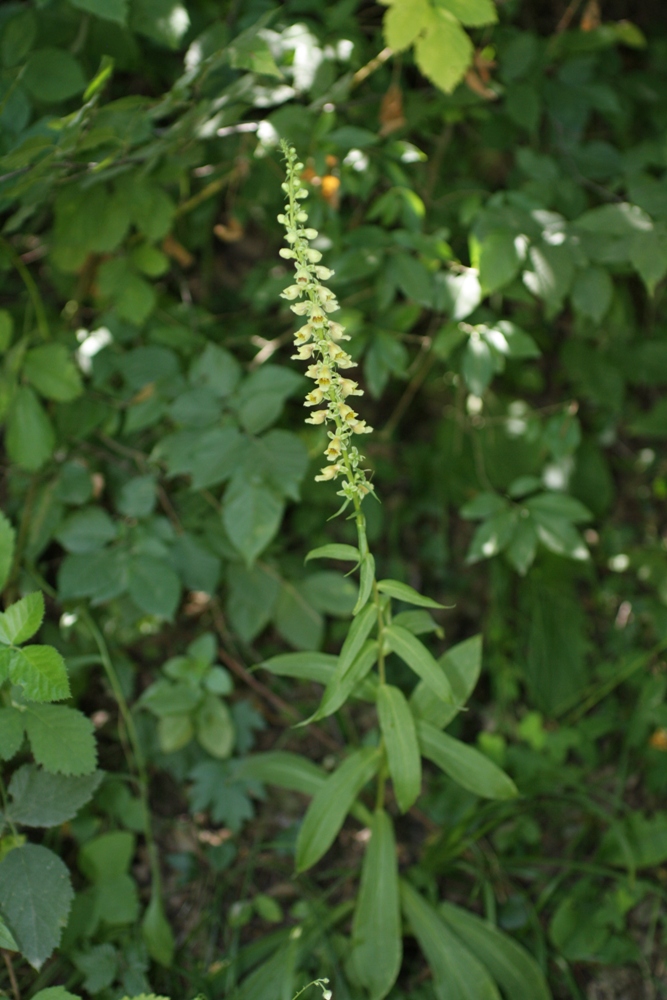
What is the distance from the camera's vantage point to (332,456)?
1229 mm

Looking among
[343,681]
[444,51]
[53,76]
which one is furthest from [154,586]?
[444,51]

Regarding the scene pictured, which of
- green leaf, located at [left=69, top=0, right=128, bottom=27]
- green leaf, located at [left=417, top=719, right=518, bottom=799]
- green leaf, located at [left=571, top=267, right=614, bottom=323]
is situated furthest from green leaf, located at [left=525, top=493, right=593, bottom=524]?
green leaf, located at [left=69, top=0, right=128, bottom=27]

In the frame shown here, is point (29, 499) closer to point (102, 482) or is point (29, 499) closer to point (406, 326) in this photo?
point (102, 482)

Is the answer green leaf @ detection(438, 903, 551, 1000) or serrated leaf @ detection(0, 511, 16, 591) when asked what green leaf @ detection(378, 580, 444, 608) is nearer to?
serrated leaf @ detection(0, 511, 16, 591)

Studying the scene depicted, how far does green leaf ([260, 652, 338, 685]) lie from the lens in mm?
1591

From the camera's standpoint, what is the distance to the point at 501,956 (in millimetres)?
1721

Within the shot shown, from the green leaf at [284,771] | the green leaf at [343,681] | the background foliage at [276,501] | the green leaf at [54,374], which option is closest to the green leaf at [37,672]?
the background foliage at [276,501]

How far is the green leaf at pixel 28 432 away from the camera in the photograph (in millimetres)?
1845

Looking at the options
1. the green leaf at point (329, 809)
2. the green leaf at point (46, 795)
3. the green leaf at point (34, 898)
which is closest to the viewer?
the green leaf at point (34, 898)

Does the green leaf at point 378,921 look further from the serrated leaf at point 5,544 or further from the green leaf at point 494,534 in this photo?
the serrated leaf at point 5,544

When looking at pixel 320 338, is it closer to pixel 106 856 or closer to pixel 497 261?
pixel 497 261

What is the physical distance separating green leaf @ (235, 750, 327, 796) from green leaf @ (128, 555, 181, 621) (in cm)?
39

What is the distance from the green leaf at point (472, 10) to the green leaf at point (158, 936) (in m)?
1.99

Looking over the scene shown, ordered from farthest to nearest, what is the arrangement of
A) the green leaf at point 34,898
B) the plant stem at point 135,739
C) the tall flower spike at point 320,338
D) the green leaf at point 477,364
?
the green leaf at point 477,364, the plant stem at point 135,739, the green leaf at point 34,898, the tall flower spike at point 320,338
